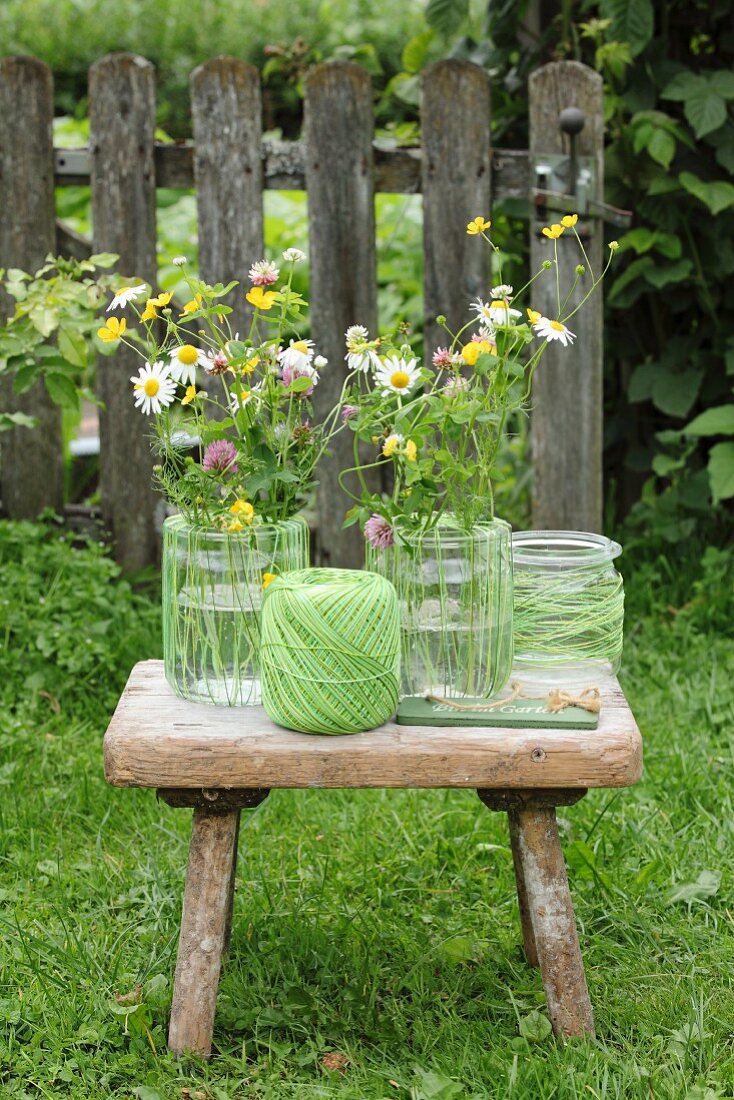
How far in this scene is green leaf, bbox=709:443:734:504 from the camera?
3850 mm

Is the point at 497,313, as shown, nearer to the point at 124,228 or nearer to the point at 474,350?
the point at 474,350

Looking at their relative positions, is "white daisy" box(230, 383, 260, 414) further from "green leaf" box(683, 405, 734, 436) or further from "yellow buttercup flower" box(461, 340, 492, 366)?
"green leaf" box(683, 405, 734, 436)

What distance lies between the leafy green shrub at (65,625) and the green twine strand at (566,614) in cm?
154

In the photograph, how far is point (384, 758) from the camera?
202cm

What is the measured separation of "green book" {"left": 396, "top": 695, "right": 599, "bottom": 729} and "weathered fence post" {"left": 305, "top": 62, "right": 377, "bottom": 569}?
182 centimetres

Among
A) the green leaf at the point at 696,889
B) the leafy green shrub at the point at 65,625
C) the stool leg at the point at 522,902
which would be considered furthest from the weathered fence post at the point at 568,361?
the stool leg at the point at 522,902

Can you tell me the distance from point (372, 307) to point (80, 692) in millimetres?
1283

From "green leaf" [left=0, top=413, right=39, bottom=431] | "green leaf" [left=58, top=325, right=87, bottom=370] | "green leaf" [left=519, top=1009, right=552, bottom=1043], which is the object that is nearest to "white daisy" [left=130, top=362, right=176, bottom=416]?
"green leaf" [left=519, top=1009, right=552, bottom=1043]

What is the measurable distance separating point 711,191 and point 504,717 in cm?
226

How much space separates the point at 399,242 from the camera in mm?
5430

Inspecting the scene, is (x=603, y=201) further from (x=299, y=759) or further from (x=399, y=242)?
(x=299, y=759)

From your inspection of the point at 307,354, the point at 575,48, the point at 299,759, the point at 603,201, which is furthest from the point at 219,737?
the point at 575,48

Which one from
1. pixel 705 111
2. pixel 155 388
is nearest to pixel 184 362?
pixel 155 388

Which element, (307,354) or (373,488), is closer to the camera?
(307,354)
